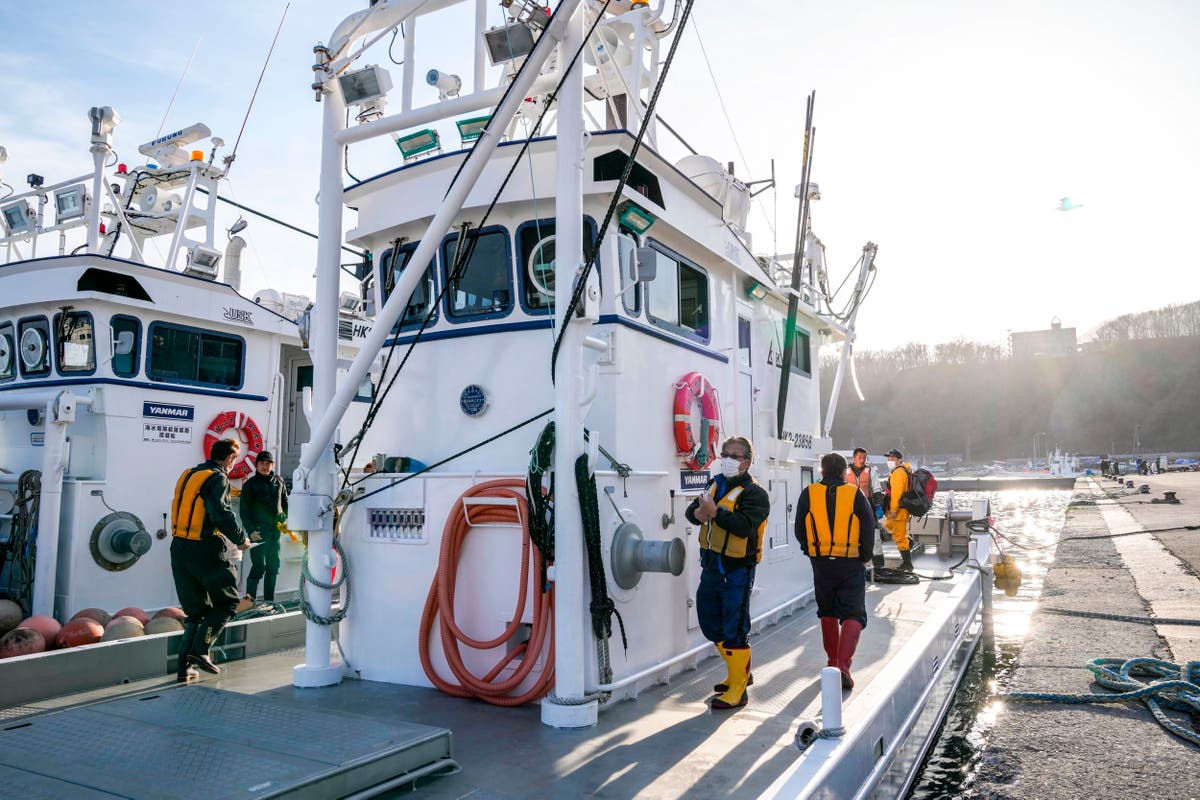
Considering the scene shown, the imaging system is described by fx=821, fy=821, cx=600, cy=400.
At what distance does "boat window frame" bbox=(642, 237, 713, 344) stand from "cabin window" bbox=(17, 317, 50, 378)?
7080mm

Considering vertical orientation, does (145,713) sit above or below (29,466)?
below

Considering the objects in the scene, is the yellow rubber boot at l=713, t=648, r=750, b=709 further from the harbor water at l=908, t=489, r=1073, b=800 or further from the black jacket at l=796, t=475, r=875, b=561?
the harbor water at l=908, t=489, r=1073, b=800

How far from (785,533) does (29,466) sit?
829 centimetres

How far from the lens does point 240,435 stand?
9930 mm

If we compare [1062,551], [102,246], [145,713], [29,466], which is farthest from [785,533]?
[1062,551]

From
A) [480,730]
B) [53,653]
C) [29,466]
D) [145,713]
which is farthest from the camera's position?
[29,466]

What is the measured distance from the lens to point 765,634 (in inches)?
286

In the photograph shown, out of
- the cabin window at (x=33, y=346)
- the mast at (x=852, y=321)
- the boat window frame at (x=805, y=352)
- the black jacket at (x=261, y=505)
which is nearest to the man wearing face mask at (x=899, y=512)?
the mast at (x=852, y=321)

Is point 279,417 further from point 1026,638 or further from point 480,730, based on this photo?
point 1026,638

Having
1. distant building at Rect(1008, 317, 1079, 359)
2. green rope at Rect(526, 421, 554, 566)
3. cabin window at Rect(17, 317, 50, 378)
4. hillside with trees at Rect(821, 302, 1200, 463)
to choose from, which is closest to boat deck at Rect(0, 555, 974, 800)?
green rope at Rect(526, 421, 554, 566)

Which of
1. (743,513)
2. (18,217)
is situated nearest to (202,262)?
(18,217)

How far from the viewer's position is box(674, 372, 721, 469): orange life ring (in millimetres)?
6238

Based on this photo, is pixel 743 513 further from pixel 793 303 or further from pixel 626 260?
pixel 793 303

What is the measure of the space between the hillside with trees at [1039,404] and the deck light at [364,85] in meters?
102
